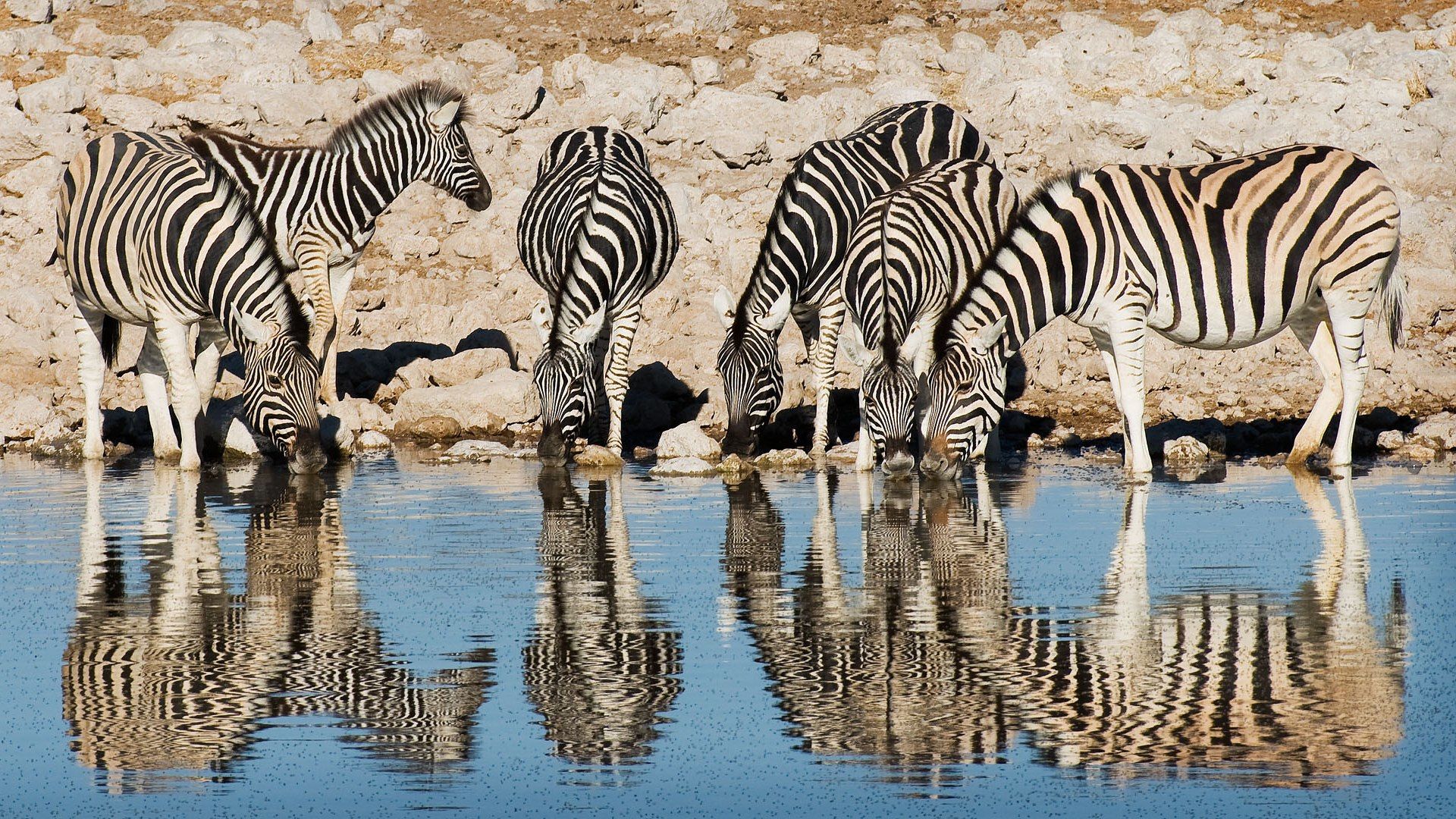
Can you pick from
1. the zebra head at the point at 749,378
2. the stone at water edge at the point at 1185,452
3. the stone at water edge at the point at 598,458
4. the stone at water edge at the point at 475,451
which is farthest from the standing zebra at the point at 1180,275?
the stone at water edge at the point at 475,451

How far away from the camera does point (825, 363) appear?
49.2 feet

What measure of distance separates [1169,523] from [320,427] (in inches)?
309

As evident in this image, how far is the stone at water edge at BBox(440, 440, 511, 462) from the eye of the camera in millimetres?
15000

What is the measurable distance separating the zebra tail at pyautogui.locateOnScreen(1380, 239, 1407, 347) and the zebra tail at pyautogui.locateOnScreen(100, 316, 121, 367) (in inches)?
427

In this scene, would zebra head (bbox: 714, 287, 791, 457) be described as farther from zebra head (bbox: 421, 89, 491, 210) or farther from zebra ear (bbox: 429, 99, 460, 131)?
zebra ear (bbox: 429, 99, 460, 131)

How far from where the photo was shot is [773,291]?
14828 mm

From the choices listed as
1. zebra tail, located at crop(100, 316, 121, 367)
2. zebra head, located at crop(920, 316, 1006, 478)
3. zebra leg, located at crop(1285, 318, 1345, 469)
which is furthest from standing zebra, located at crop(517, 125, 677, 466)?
zebra leg, located at crop(1285, 318, 1345, 469)

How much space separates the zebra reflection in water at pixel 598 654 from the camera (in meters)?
6.18

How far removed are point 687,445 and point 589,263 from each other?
5.96 feet

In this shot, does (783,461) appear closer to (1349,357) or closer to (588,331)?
(588,331)

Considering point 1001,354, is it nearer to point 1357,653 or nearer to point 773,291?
point 773,291

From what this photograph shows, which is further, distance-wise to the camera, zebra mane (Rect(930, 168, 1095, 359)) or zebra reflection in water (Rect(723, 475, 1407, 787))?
zebra mane (Rect(930, 168, 1095, 359))

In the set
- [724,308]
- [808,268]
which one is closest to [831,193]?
[808,268]

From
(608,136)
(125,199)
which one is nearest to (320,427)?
(125,199)
